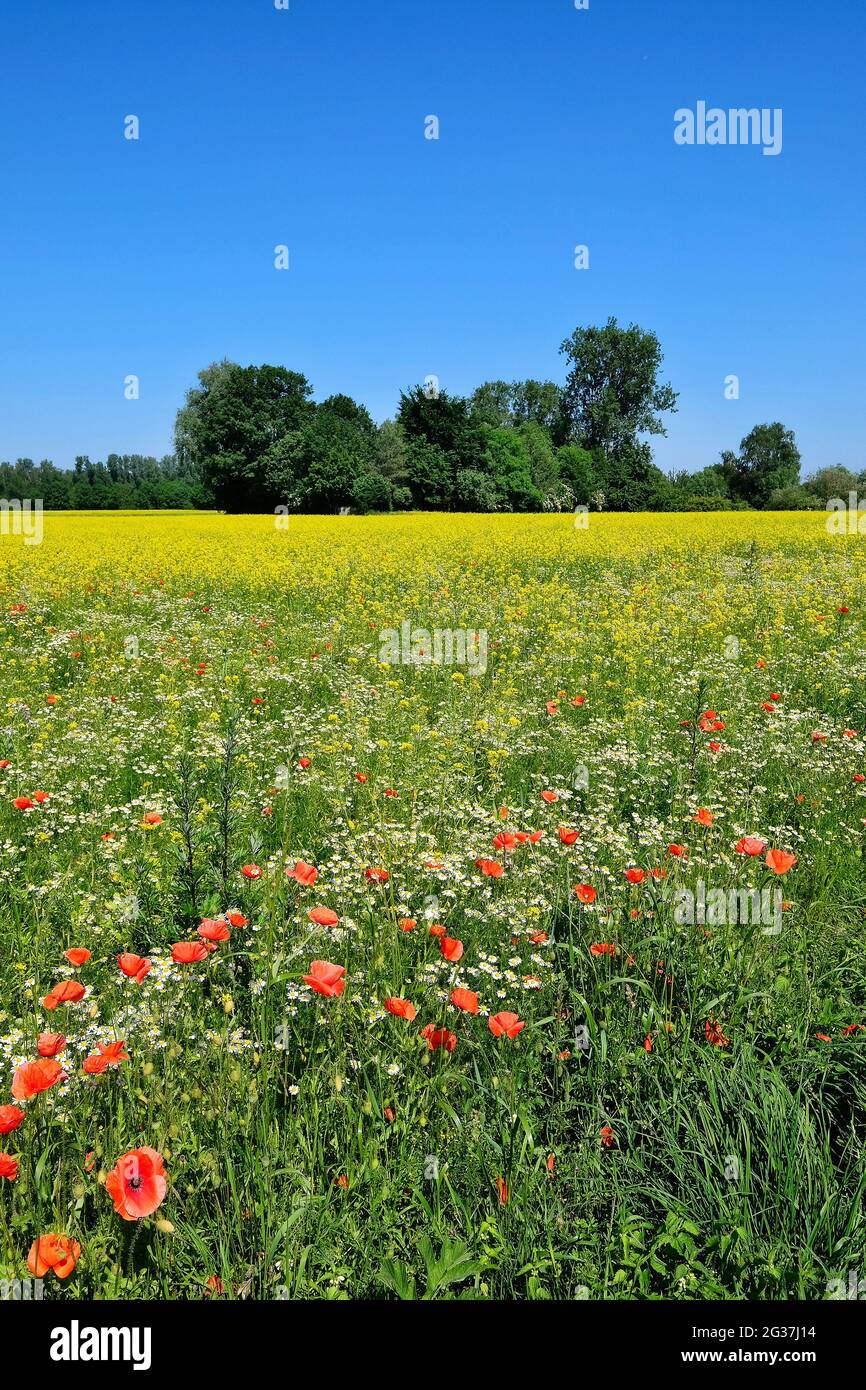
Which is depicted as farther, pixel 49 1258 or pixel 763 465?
pixel 763 465

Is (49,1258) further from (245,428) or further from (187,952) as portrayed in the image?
(245,428)

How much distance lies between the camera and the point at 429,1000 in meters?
2.52

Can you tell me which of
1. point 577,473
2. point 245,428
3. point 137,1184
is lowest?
point 137,1184

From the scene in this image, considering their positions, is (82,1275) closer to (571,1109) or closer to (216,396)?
(571,1109)

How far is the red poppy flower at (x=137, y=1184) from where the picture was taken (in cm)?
141

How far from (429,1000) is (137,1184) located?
1206 mm

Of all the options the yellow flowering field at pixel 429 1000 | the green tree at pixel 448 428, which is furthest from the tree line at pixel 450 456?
the yellow flowering field at pixel 429 1000

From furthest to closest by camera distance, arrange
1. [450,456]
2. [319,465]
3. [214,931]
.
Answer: [450,456] < [319,465] < [214,931]

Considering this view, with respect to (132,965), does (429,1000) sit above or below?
below

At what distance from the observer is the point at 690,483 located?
70125mm

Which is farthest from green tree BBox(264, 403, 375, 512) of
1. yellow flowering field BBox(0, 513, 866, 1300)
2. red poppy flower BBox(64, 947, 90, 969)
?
red poppy flower BBox(64, 947, 90, 969)

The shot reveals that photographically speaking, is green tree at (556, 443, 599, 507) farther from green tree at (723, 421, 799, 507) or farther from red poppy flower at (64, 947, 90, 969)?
red poppy flower at (64, 947, 90, 969)

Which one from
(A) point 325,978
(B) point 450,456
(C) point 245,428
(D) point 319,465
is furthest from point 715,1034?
(C) point 245,428
